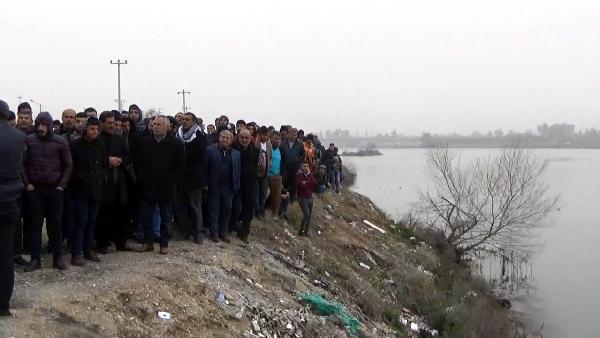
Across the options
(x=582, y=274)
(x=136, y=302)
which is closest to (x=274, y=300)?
(x=136, y=302)

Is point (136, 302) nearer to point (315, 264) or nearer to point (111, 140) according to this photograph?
point (111, 140)

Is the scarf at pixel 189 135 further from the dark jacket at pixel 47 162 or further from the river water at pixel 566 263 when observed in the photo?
the river water at pixel 566 263

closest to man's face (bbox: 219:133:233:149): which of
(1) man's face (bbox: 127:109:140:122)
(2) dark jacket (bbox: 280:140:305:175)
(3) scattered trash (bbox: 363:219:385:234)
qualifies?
(1) man's face (bbox: 127:109:140:122)

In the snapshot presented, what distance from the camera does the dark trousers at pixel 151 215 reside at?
7.44m

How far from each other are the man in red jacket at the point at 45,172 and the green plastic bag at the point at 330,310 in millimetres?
3628

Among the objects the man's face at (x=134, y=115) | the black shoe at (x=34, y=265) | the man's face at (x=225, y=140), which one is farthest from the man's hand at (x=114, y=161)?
the man's face at (x=225, y=140)

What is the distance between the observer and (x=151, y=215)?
7449mm

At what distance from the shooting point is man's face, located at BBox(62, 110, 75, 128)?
706 centimetres

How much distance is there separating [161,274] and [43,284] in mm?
1327

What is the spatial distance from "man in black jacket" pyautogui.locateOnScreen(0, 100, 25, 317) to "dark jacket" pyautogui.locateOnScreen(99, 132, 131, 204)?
194 centimetres

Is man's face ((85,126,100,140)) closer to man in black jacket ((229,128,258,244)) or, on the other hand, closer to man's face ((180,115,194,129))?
man's face ((180,115,194,129))

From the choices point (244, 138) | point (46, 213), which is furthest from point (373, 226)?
point (46, 213)

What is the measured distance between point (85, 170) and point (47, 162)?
0.59m

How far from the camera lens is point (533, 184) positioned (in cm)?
2148
